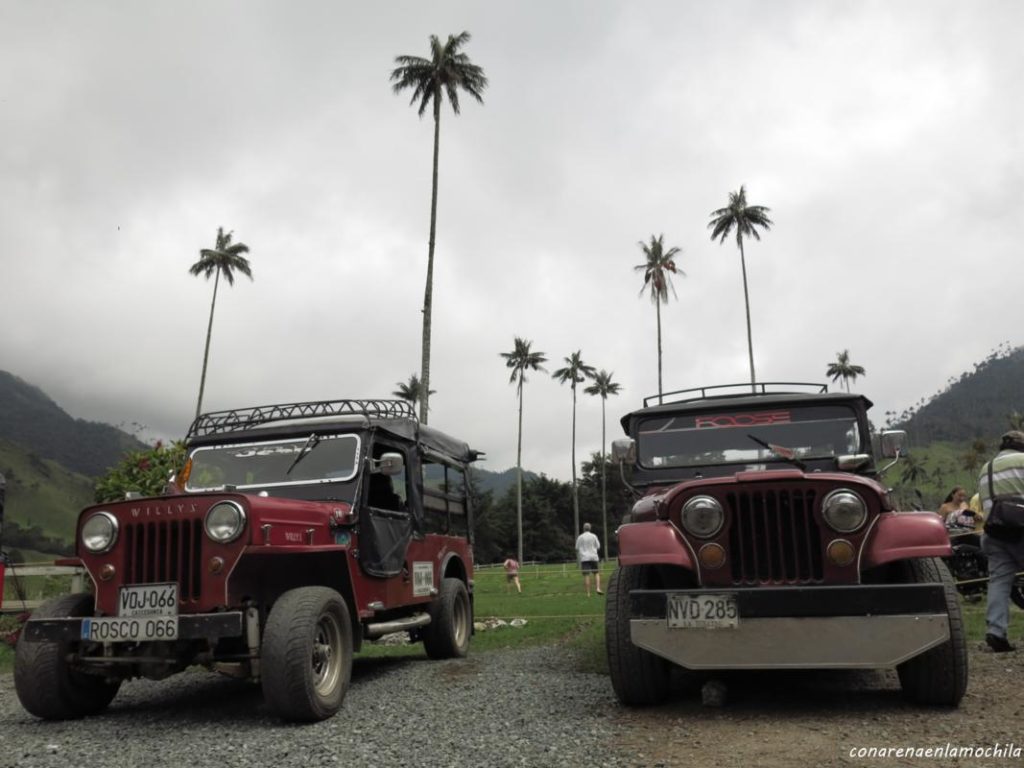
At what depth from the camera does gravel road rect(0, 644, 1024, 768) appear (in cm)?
412

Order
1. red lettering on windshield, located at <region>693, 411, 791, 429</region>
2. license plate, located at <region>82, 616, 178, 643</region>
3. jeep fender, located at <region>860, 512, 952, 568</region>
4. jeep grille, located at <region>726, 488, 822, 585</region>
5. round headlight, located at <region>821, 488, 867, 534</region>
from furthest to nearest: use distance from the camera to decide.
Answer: red lettering on windshield, located at <region>693, 411, 791, 429</region> < license plate, located at <region>82, 616, 178, 643</region> < jeep grille, located at <region>726, 488, 822, 585</region> < round headlight, located at <region>821, 488, 867, 534</region> < jeep fender, located at <region>860, 512, 952, 568</region>

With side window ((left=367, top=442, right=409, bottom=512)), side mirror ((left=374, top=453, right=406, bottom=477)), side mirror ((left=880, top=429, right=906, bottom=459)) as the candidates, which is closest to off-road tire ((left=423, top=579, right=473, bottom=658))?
side window ((left=367, top=442, right=409, bottom=512))

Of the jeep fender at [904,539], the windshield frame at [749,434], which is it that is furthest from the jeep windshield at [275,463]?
the jeep fender at [904,539]

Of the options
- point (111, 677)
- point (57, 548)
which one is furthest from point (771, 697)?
point (57, 548)

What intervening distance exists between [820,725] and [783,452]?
236 cm

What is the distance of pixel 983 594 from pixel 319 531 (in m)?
9.23

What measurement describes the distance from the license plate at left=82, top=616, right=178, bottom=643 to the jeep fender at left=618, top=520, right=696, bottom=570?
3093 millimetres

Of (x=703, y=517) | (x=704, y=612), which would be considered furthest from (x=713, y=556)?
(x=704, y=612)

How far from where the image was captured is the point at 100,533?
5.79m

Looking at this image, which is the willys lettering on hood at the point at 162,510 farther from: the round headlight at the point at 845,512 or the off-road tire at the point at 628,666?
the round headlight at the point at 845,512

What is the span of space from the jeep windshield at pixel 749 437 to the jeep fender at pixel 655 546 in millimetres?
1777

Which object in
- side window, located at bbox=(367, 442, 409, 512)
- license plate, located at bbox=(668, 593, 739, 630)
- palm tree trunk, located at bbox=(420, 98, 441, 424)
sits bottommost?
license plate, located at bbox=(668, 593, 739, 630)

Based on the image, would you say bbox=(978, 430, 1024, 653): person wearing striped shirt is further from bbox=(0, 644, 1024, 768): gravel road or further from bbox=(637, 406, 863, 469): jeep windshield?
bbox=(637, 406, 863, 469): jeep windshield

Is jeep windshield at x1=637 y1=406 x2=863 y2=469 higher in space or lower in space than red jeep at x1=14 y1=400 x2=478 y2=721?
higher
